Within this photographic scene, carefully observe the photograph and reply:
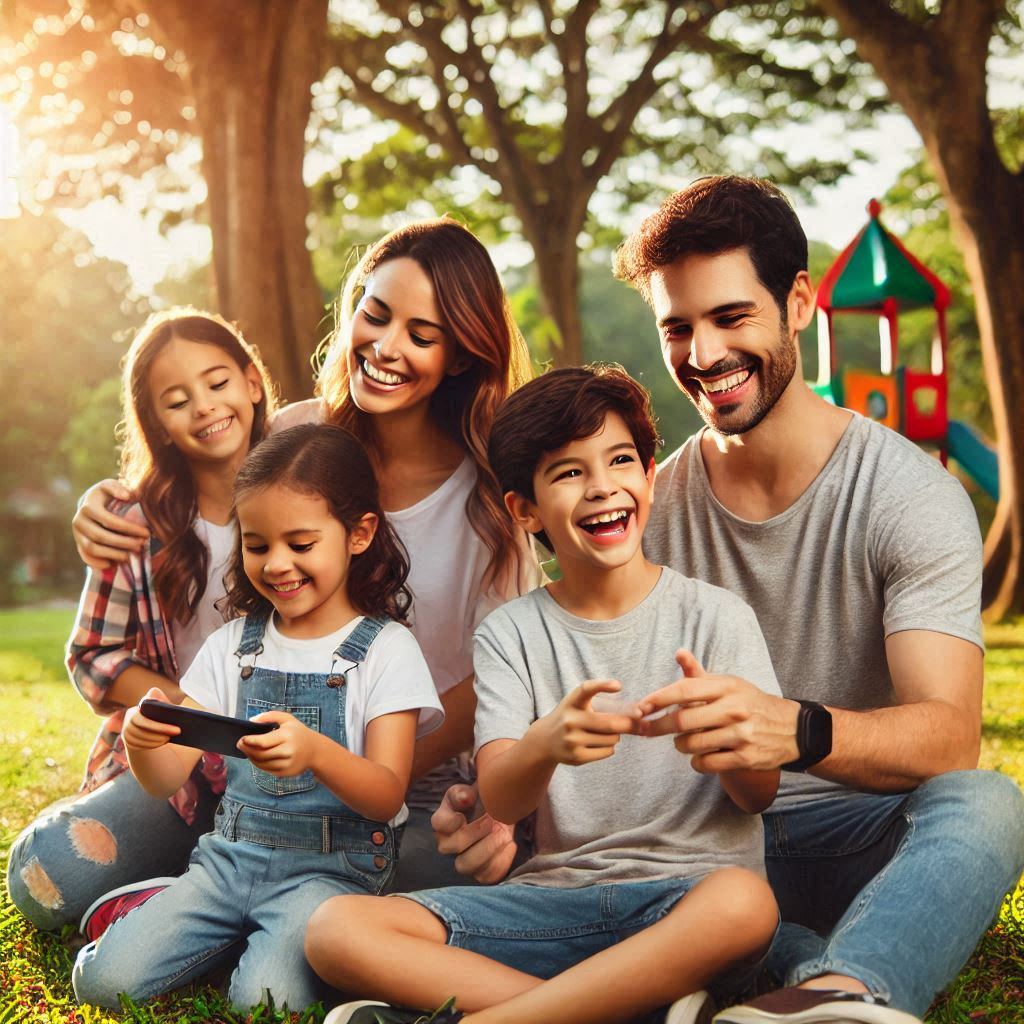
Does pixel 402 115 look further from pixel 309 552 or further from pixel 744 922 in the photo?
pixel 744 922

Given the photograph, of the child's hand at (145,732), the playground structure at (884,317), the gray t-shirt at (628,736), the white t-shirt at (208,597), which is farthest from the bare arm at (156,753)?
the playground structure at (884,317)

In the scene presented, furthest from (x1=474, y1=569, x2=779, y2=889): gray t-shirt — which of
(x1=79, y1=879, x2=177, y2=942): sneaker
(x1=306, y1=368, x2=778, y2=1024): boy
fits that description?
(x1=79, y1=879, x2=177, y2=942): sneaker

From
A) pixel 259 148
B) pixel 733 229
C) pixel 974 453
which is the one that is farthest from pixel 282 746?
pixel 974 453

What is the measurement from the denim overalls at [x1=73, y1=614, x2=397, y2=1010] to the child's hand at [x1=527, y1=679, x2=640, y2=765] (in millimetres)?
755

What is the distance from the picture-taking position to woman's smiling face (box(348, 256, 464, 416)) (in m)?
3.33

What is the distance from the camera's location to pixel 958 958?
234 cm

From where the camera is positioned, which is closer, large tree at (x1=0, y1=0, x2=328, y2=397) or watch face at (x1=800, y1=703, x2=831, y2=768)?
watch face at (x1=800, y1=703, x2=831, y2=768)

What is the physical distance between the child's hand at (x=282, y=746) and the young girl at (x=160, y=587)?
32.9 inches

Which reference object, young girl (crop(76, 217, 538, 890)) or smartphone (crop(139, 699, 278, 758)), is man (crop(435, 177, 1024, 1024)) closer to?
young girl (crop(76, 217, 538, 890))

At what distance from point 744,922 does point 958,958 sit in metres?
0.40

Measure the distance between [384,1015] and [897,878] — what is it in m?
1.03

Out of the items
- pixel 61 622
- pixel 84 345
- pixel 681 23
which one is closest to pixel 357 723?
pixel 681 23

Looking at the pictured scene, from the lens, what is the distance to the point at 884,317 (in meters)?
9.62

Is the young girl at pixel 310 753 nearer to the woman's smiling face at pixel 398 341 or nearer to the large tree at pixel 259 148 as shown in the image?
the woman's smiling face at pixel 398 341
